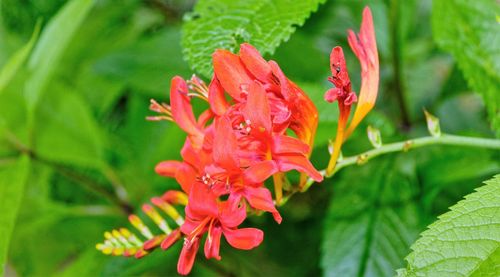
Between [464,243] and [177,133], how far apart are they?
0.63 metres

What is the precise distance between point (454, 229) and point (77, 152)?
0.76 m

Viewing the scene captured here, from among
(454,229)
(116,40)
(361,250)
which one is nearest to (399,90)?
(361,250)

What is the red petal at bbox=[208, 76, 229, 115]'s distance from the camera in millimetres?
657

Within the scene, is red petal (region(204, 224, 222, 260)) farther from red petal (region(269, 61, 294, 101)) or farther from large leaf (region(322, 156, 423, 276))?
large leaf (region(322, 156, 423, 276))

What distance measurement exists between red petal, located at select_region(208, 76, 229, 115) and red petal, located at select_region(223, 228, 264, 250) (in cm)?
12

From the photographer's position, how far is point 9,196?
854 millimetres

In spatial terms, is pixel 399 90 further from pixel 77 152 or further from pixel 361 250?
pixel 77 152

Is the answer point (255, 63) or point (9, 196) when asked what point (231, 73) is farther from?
point (9, 196)

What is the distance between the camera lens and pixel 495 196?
63 cm

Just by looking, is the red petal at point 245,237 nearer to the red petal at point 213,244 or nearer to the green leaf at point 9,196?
the red petal at point 213,244

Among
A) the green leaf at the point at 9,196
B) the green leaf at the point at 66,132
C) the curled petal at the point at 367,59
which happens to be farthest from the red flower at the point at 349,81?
the green leaf at the point at 66,132

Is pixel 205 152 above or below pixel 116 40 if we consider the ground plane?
above

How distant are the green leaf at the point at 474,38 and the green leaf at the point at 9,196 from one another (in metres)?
0.59

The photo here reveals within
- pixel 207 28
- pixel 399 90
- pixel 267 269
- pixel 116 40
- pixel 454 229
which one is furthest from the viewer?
pixel 116 40
